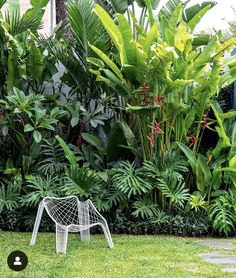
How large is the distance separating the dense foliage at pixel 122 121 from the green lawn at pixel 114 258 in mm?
569

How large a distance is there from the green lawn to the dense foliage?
57 centimetres

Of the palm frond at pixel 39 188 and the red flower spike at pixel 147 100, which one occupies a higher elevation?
the red flower spike at pixel 147 100

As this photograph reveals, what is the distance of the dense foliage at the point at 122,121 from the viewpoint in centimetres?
708

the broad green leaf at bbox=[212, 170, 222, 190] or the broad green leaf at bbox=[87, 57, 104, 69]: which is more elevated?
the broad green leaf at bbox=[87, 57, 104, 69]

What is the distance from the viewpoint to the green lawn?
4637 millimetres

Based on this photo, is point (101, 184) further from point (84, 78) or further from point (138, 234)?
point (84, 78)

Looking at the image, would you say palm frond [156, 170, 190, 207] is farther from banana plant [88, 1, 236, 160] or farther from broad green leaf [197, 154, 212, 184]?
banana plant [88, 1, 236, 160]

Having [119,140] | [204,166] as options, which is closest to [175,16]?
[119,140]

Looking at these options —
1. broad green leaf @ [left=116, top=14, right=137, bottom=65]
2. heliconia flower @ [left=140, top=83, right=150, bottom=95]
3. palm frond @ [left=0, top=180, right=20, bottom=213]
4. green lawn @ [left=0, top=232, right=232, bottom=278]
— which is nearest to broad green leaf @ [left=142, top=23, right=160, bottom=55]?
broad green leaf @ [left=116, top=14, right=137, bottom=65]

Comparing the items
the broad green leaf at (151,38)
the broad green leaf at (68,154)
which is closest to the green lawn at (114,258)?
the broad green leaf at (68,154)

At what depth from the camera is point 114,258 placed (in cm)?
538

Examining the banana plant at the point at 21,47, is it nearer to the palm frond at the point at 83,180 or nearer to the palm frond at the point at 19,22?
the palm frond at the point at 19,22

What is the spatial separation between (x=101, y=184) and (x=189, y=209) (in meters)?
1.31

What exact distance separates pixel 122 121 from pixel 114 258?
9.17 feet
